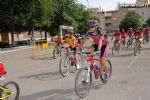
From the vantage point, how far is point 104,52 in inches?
375

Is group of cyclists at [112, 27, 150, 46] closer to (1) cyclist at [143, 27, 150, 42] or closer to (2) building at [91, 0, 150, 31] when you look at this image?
(1) cyclist at [143, 27, 150, 42]

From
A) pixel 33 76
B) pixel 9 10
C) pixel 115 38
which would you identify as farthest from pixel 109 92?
pixel 9 10

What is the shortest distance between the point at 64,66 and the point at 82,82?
3.99 meters

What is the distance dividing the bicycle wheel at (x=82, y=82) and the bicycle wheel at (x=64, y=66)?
3.55 meters

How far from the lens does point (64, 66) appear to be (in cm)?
1216

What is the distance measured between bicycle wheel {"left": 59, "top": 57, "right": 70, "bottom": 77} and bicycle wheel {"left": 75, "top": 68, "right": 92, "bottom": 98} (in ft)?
11.6

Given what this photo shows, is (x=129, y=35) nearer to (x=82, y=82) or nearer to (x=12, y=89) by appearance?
(x=82, y=82)

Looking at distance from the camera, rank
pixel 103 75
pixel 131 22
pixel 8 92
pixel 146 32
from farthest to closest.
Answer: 1. pixel 131 22
2. pixel 146 32
3. pixel 103 75
4. pixel 8 92

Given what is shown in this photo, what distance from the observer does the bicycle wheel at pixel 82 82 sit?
317 inches

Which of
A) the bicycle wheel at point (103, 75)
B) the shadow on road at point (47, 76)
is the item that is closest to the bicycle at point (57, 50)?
the shadow on road at point (47, 76)

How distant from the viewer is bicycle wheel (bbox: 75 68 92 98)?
805cm

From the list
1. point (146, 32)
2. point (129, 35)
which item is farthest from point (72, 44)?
point (146, 32)

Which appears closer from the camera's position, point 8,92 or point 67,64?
point 8,92

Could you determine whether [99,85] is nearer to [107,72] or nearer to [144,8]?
[107,72]
